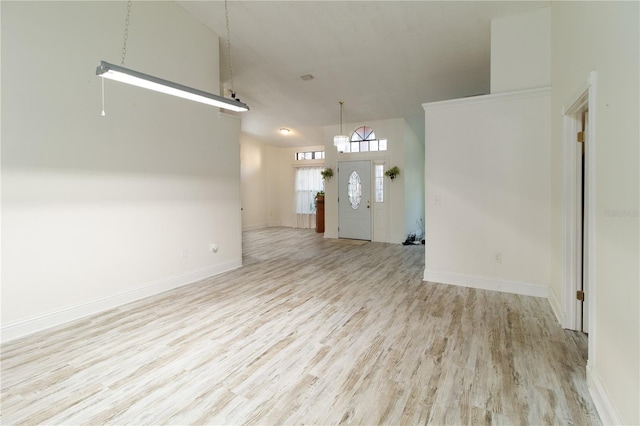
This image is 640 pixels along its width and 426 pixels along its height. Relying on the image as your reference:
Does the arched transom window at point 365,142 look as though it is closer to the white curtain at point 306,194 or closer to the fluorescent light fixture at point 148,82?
the white curtain at point 306,194

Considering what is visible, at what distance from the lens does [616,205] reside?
1643 mm

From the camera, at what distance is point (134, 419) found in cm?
170

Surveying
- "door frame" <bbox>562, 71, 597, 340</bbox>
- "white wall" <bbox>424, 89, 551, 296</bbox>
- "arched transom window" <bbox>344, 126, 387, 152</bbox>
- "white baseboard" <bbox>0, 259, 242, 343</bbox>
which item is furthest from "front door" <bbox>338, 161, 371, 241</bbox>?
"door frame" <bbox>562, 71, 597, 340</bbox>

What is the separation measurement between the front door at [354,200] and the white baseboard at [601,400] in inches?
240

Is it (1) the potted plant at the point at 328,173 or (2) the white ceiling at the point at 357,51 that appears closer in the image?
(2) the white ceiling at the point at 357,51

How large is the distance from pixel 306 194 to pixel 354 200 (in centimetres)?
288

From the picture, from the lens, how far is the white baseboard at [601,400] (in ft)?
5.16

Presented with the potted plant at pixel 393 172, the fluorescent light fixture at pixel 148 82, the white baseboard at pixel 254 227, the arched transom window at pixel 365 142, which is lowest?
the white baseboard at pixel 254 227

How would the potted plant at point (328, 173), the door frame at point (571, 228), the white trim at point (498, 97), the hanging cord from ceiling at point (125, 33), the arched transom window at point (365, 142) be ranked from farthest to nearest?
the potted plant at point (328, 173) → the arched transom window at point (365, 142) → the white trim at point (498, 97) → the hanging cord from ceiling at point (125, 33) → the door frame at point (571, 228)

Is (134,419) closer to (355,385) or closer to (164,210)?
(355,385)

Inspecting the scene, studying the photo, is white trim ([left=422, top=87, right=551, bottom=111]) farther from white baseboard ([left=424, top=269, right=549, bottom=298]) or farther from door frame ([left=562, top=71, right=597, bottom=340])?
white baseboard ([left=424, top=269, right=549, bottom=298])

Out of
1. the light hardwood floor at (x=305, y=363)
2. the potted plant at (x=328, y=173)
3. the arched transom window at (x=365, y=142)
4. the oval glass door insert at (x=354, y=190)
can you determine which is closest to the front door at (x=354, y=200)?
the oval glass door insert at (x=354, y=190)

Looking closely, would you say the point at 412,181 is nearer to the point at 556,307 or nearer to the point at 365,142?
the point at 365,142

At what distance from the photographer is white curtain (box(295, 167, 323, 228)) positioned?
1048cm
